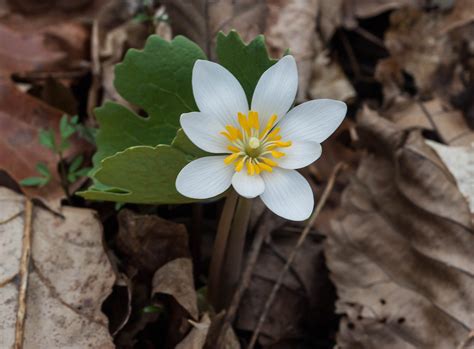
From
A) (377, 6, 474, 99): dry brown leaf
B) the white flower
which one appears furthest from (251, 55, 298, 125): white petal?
(377, 6, 474, 99): dry brown leaf

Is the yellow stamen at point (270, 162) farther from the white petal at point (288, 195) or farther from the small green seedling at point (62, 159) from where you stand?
the small green seedling at point (62, 159)

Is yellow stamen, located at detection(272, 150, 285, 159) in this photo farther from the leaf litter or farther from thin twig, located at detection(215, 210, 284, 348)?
thin twig, located at detection(215, 210, 284, 348)

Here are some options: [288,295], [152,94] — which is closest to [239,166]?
[152,94]

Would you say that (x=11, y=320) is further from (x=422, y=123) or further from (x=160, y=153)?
(x=422, y=123)

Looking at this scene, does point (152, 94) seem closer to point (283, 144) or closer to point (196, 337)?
point (283, 144)

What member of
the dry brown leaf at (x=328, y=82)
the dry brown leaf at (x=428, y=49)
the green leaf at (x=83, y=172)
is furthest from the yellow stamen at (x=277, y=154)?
the dry brown leaf at (x=428, y=49)

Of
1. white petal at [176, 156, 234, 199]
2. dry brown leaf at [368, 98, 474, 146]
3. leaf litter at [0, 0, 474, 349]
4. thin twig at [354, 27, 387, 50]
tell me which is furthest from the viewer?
thin twig at [354, 27, 387, 50]
